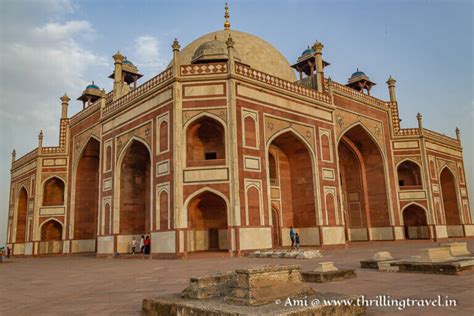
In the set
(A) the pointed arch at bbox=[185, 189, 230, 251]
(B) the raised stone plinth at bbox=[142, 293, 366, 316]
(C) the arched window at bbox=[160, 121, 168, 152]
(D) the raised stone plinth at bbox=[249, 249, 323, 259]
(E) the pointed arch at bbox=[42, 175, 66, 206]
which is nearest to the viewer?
(B) the raised stone plinth at bbox=[142, 293, 366, 316]

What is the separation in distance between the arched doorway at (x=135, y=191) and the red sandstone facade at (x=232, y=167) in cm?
6

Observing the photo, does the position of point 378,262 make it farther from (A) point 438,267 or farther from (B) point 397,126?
(B) point 397,126

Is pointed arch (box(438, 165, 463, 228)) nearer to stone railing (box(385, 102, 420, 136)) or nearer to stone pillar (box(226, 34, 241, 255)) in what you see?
stone railing (box(385, 102, 420, 136))

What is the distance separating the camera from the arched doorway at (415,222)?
25156 mm

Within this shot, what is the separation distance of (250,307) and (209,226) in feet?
48.7

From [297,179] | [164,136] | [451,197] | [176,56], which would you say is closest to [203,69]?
[176,56]

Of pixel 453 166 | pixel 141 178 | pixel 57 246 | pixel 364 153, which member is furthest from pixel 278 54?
pixel 57 246

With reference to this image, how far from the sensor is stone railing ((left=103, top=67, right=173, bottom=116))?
57.0 feet

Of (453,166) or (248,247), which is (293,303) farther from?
(453,166)

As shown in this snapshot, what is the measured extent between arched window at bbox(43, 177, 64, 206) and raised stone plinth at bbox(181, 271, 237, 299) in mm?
25579

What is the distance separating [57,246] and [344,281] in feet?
83.0

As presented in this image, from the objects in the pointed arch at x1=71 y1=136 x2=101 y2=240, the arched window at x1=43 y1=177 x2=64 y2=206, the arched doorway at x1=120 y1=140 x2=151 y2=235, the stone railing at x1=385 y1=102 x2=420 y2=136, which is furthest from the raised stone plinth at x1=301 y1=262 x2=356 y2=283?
the arched window at x1=43 y1=177 x2=64 y2=206

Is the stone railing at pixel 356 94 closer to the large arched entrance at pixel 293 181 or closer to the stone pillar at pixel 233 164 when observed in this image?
the large arched entrance at pixel 293 181

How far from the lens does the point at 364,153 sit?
84.8 feet
